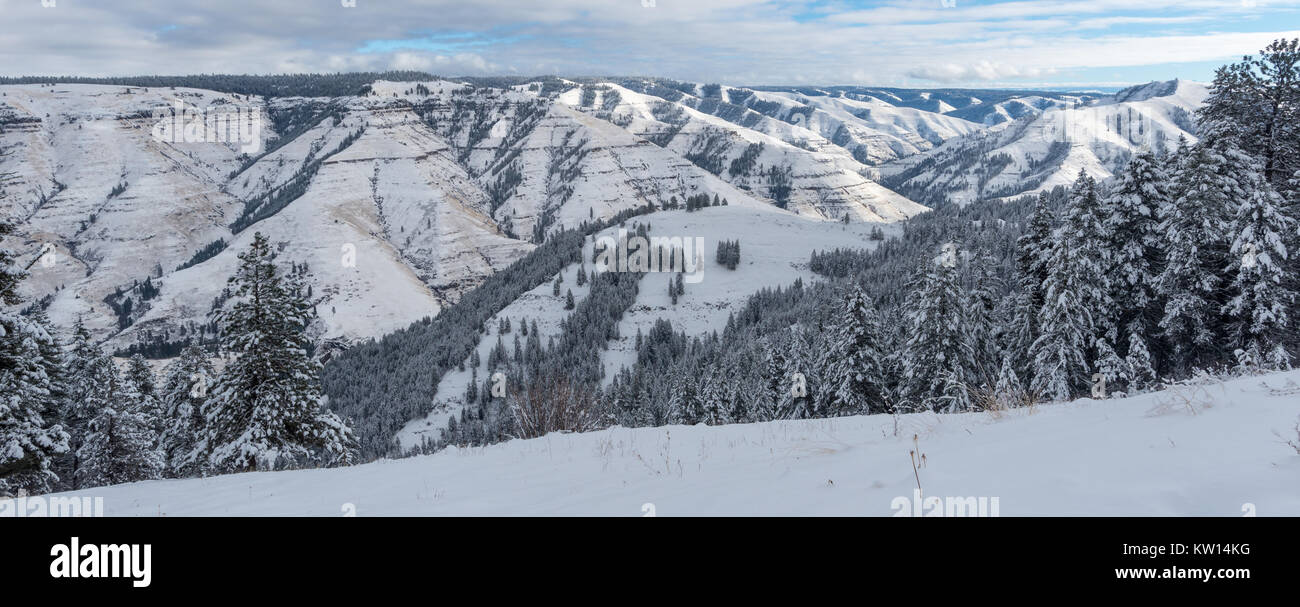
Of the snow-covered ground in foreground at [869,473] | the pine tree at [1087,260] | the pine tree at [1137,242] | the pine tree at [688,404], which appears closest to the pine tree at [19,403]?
the snow-covered ground in foreground at [869,473]

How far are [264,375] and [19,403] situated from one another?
6678 mm

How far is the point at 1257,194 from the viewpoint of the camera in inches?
782

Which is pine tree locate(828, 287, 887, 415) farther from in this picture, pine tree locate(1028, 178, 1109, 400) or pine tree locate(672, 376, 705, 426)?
pine tree locate(672, 376, 705, 426)

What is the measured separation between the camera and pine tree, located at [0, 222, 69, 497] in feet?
47.5

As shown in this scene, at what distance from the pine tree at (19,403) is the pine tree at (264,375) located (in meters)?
4.28

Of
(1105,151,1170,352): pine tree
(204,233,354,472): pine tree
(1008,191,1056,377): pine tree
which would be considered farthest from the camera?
(1008,191,1056,377): pine tree

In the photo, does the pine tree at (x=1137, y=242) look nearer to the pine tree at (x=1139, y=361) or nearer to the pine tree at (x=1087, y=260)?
the pine tree at (x=1087, y=260)

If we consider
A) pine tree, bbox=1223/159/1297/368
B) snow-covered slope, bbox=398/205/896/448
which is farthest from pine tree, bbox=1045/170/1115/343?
snow-covered slope, bbox=398/205/896/448

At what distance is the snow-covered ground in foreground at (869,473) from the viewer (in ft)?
13.9

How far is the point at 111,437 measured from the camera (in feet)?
98.2

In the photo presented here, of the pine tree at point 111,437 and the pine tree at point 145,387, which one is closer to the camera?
the pine tree at point 111,437

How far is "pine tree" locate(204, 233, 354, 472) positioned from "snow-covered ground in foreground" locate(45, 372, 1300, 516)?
13172 millimetres
